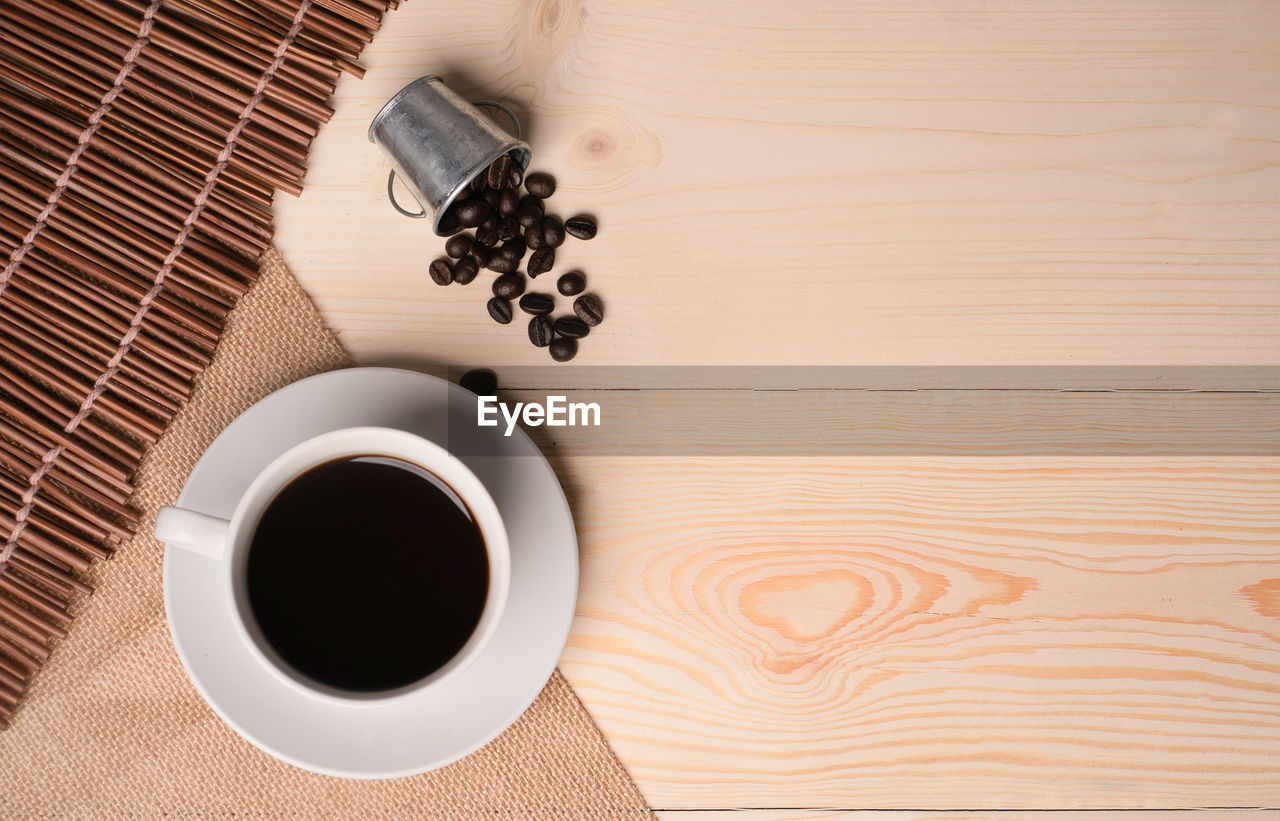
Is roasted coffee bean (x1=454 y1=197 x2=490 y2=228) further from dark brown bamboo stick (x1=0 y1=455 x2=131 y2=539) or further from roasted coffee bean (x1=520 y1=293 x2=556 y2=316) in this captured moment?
dark brown bamboo stick (x1=0 y1=455 x2=131 y2=539)

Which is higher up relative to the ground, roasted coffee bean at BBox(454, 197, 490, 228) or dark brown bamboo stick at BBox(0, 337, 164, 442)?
roasted coffee bean at BBox(454, 197, 490, 228)

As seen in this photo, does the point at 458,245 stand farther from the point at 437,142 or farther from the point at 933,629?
the point at 933,629

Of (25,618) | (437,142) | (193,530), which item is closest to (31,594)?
(25,618)

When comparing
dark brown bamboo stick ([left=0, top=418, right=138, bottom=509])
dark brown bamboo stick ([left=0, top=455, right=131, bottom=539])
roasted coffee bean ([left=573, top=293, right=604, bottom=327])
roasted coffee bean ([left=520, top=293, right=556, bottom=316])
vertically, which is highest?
roasted coffee bean ([left=573, top=293, right=604, bottom=327])

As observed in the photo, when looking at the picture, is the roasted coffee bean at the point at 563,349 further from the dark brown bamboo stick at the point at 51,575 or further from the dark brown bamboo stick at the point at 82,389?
the dark brown bamboo stick at the point at 51,575

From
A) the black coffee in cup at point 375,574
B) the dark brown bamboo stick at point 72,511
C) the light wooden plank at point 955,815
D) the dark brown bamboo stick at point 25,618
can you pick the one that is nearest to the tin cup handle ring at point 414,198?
the black coffee in cup at point 375,574

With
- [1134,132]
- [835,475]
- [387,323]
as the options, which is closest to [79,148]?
[387,323]

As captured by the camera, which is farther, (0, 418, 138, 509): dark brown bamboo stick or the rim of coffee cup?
(0, 418, 138, 509): dark brown bamboo stick

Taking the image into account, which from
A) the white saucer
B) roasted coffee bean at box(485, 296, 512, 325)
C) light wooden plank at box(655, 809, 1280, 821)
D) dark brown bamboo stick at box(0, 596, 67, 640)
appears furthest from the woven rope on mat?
light wooden plank at box(655, 809, 1280, 821)
